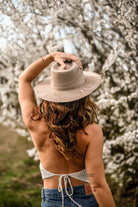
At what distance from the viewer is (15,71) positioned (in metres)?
3.89

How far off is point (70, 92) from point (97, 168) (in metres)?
0.52

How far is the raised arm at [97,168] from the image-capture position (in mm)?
1627

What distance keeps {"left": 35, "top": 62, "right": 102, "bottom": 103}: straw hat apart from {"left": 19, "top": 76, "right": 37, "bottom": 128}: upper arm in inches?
5.0

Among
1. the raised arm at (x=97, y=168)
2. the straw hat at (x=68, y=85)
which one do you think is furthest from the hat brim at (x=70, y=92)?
the raised arm at (x=97, y=168)

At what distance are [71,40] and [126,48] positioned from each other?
72 cm

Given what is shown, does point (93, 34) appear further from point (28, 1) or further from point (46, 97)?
point (46, 97)

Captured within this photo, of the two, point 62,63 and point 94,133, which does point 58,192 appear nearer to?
point 94,133

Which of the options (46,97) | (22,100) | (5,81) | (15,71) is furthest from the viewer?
(5,81)

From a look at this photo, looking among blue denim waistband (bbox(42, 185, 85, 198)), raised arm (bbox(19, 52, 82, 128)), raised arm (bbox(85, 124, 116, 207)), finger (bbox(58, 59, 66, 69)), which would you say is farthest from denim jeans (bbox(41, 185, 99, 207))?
finger (bbox(58, 59, 66, 69))

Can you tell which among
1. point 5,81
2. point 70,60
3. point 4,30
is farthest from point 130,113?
point 5,81

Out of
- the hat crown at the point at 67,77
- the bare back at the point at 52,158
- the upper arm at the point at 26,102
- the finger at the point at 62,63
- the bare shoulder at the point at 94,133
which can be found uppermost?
the finger at the point at 62,63

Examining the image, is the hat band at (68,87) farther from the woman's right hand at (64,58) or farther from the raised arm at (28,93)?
the raised arm at (28,93)

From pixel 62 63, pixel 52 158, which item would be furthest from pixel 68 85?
pixel 52 158

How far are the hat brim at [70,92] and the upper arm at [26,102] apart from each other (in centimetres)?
11
